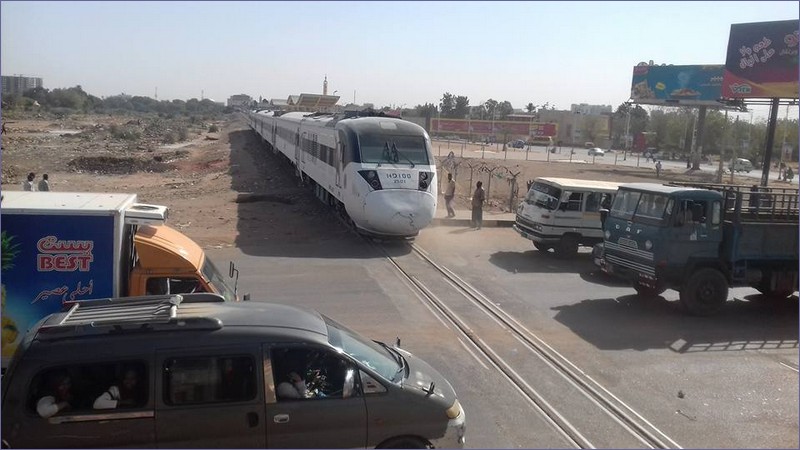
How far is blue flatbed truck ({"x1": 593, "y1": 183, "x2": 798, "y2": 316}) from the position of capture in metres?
11.9

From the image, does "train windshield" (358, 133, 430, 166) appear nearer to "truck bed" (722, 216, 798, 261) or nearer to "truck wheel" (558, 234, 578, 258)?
"truck wheel" (558, 234, 578, 258)

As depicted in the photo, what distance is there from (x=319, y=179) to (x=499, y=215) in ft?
20.4

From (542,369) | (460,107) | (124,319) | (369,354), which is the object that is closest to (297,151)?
(542,369)

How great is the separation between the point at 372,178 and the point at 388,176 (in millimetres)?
383

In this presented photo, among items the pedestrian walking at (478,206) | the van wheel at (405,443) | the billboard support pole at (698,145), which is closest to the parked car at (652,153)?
the billboard support pole at (698,145)

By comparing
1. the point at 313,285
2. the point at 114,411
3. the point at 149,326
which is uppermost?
the point at 149,326

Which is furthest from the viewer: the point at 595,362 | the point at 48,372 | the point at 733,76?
the point at 733,76

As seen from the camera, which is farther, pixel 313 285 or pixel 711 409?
pixel 313 285

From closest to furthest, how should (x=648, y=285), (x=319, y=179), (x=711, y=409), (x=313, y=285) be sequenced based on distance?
1. (x=711, y=409)
2. (x=648, y=285)
3. (x=313, y=285)
4. (x=319, y=179)

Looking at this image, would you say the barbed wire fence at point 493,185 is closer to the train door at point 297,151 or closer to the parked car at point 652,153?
the train door at point 297,151

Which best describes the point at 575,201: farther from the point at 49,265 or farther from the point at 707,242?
the point at 49,265

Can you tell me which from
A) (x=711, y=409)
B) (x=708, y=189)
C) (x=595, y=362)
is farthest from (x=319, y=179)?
(x=711, y=409)

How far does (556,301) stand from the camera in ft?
41.5

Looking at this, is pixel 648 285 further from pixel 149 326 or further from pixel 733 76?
pixel 733 76
